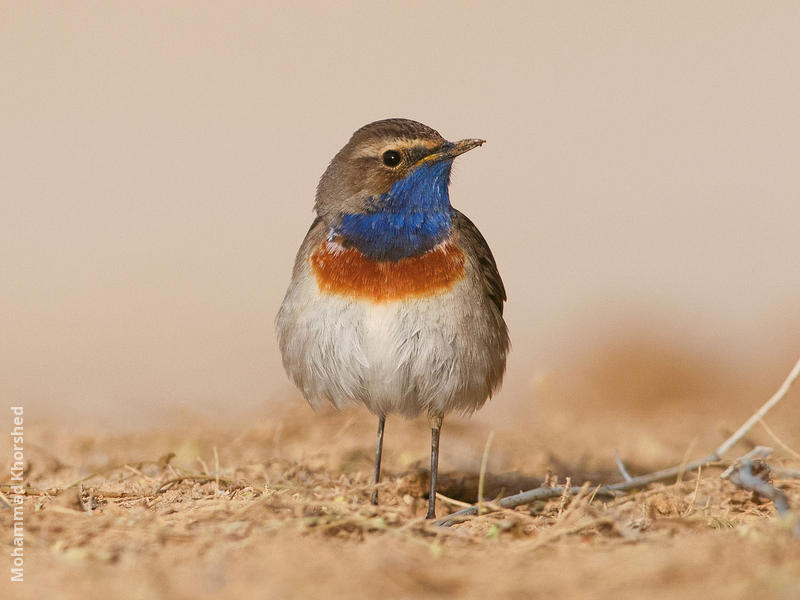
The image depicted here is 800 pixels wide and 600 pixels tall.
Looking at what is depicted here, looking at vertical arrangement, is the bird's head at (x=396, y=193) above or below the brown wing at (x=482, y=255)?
above

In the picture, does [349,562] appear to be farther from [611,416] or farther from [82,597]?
[611,416]

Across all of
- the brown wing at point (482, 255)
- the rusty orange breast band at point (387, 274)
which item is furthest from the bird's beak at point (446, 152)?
the rusty orange breast band at point (387, 274)

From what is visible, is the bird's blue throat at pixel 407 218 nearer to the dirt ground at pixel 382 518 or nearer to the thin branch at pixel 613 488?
the dirt ground at pixel 382 518

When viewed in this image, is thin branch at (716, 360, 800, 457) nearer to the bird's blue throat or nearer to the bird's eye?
the bird's blue throat

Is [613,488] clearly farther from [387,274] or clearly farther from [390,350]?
[387,274]

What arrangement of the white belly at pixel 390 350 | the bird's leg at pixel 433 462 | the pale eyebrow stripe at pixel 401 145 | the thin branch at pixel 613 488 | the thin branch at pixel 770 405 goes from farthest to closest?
the pale eyebrow stripe at pixel 401 145 → the bird's leg at pixel 433 462 → the thin branch at pixel 770 405 → the white belly at pixel 390 350 → the thin branch at pixel 613 488

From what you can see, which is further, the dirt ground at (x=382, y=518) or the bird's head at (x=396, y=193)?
the bird's head at (x=396, y=193)

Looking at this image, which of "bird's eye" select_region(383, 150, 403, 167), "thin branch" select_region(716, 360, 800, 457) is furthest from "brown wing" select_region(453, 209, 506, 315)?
"thin branch" select_region(716, 360, 800, 457)
